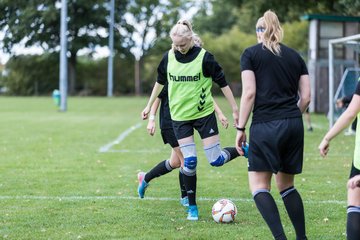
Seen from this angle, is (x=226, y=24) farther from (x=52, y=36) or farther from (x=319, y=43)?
(x=319, y=43)

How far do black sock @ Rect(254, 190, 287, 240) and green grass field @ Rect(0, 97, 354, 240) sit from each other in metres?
0.77

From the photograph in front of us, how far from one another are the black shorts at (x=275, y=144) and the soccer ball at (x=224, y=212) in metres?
1.39

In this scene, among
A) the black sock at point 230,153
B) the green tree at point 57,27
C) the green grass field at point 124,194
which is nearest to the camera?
the green grass field at point 124,194

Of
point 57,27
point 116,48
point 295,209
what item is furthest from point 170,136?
point 116,48

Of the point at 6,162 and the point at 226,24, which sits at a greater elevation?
the point at 226,24

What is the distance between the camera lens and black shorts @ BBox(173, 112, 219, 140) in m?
6.15

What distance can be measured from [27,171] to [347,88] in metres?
14.3

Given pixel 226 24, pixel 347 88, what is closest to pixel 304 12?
pixel 347 88

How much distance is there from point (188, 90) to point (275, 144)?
150 centimetres

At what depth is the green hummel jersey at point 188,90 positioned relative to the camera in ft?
19.8

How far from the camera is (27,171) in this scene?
9.73 meters

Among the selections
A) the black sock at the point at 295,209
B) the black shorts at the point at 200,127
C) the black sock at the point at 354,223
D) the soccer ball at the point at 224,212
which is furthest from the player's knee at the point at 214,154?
the black sock at the point at 354,223

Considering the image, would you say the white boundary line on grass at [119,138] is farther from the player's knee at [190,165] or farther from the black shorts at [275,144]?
the black shorts at [275,144]

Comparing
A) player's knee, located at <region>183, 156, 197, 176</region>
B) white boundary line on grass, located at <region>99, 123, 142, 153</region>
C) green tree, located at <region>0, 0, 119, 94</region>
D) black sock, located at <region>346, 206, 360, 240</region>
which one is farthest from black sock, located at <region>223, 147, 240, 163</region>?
green tree, located at <region>0, 0, 119, 94</region>
